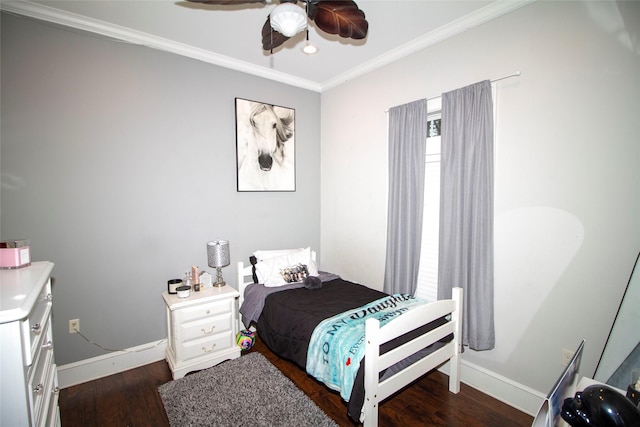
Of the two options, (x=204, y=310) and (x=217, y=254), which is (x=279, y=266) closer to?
(x=217, y=254)

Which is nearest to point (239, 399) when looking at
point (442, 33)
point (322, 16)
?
point (322, 16)

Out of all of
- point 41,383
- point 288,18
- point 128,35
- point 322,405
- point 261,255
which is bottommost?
point 322,405

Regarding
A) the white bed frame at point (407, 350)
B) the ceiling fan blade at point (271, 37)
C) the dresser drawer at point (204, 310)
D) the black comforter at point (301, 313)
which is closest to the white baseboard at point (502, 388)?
the white bed frame at point (407, 350)

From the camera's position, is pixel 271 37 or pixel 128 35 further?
pixel 128 35

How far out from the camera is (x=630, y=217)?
5.31 feet

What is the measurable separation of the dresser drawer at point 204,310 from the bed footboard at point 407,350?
1.39m

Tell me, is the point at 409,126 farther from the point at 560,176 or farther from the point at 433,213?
the point at 560,176

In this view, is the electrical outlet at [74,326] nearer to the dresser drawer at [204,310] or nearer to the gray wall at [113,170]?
the gray wall at [113,170]

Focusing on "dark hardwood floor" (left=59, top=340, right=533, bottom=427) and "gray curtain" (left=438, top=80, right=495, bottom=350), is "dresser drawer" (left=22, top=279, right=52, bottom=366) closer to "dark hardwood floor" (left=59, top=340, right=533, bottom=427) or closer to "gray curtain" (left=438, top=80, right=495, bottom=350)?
"dark hardwood floor" (left=59, top=340, right=533, bottom=427)

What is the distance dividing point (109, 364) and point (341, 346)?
2003 mm

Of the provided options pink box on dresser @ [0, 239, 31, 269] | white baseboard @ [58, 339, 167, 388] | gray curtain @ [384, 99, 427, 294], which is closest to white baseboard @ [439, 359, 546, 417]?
gray curtain @ [384, 99, 427, 294]

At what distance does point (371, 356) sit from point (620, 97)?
202 cm

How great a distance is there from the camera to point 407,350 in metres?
1.77

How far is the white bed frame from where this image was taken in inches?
62.5
